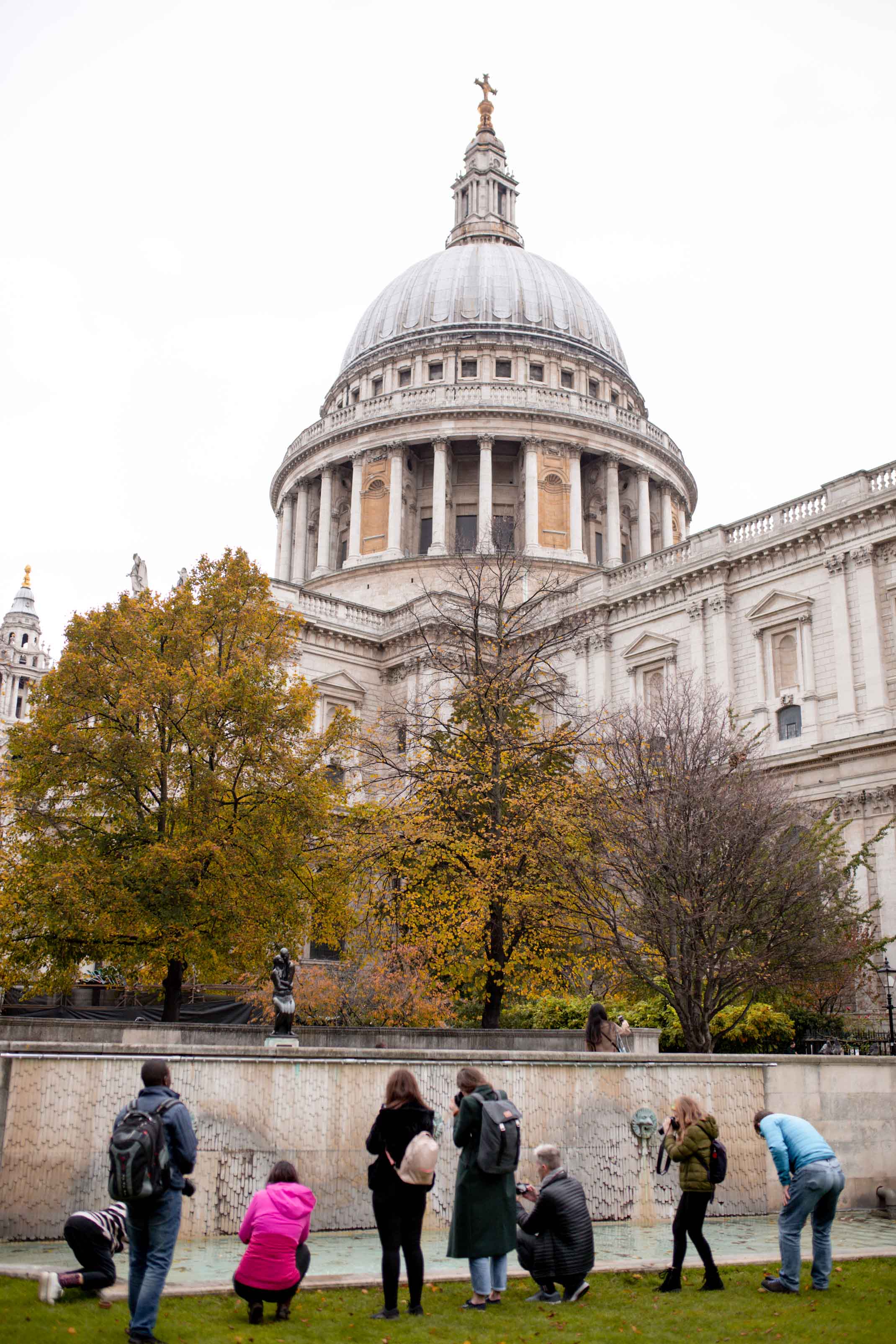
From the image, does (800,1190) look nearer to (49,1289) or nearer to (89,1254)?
(89,1254)

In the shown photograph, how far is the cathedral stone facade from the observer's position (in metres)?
38.2

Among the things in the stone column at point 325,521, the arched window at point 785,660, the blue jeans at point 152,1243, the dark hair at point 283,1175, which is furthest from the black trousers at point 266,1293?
the stone column at point 325,521

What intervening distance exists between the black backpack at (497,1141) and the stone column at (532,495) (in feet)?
176

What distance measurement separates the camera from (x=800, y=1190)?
10570mm

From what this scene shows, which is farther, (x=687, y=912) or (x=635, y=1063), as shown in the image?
(x=687, y=912)

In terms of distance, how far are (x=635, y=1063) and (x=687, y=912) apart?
21.1 ft

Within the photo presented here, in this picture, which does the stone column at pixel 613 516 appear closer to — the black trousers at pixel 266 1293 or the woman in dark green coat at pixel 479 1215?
the woman in dark green coat at pixel 479 1215

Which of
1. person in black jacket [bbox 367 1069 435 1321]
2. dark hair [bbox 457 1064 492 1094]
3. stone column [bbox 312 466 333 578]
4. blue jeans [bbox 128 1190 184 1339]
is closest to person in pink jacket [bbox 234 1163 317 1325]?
person in black jacket [bbox 367 1069 435 1321]

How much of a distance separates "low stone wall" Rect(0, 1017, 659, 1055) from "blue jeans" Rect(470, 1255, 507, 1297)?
963 centimetres

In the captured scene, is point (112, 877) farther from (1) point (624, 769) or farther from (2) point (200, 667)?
(1) point (624, 769)

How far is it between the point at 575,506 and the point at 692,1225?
57.2 m

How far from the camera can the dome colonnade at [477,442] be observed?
66.2 meters

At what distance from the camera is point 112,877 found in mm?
23312

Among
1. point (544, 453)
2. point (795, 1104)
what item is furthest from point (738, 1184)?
point (544, 453)
